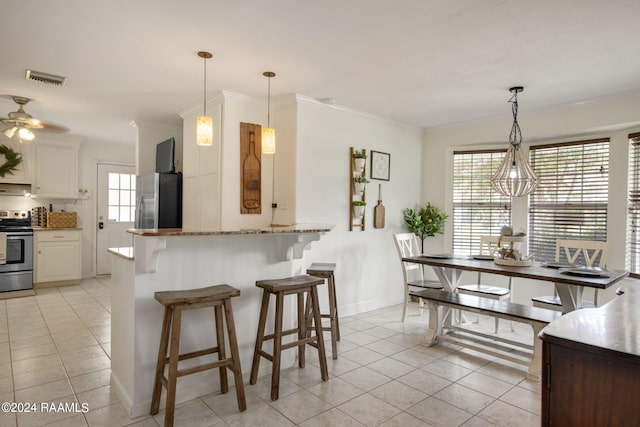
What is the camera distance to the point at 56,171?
6062 millimetres

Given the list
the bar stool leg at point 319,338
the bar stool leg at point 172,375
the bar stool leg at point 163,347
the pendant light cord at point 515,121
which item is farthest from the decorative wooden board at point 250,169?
the pendant light cord at point 515,121

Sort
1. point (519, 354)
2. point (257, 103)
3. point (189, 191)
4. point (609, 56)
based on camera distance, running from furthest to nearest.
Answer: point (189, 191) < point (257, 103) < point (519, 354) < point (609, 56)

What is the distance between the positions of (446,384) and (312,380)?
3.19 feet

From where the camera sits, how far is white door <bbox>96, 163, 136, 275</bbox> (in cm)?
670

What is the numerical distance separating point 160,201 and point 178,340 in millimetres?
3029

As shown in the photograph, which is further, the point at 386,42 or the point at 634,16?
the point at 386,42

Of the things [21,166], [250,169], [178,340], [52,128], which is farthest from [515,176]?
[21,166]

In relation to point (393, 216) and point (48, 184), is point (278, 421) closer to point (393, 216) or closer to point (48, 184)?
point (393, 216)

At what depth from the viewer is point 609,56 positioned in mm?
2922

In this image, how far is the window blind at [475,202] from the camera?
493 centimetres

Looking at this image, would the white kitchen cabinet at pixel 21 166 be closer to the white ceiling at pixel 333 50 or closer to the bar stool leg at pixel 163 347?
the white ceiling at pixel 333 50

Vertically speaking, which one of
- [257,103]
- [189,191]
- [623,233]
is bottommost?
[623,233]

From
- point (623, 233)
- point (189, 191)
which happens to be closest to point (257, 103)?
point (189, 191)

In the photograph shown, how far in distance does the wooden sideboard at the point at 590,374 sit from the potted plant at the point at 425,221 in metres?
3.68
